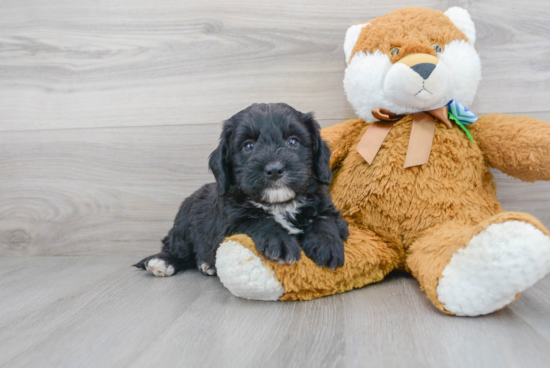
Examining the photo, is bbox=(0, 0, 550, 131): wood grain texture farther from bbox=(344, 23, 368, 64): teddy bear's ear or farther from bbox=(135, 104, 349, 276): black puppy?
bbox=(135, 104, 349, 276): black puppy

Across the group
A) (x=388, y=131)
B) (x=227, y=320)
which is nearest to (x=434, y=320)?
(x=227, y=320)

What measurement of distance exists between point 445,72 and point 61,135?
1876mm

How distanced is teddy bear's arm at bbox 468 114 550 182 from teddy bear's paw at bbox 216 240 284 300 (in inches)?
36.5

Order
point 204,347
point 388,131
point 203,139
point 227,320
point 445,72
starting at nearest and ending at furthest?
point 204,347 → point 227,320 → point 445,72 → point 388,131 → point 203,139

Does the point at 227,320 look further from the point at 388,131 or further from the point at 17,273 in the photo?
the point at 17,273

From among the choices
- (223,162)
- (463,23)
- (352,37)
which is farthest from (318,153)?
(463,23)

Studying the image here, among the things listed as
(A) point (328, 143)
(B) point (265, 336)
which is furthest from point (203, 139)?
(B) point (265, 336)

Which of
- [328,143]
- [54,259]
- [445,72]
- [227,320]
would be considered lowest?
[54,259]

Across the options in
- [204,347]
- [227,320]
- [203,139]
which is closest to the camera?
[204,347]

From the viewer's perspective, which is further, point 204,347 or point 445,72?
point 445,72

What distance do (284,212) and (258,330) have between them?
1.48ft

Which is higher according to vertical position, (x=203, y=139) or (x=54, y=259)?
(x=203, y=139)

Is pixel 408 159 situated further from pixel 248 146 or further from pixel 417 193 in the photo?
pixel 248 146

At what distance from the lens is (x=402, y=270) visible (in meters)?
1.63
